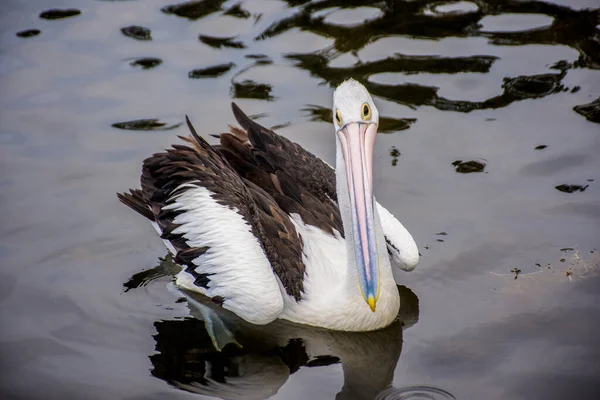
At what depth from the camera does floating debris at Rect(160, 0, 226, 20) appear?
8.29 meters

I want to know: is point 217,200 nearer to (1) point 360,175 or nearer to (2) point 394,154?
(1) point 360,175

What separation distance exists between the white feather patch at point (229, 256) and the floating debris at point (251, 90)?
2318 mm

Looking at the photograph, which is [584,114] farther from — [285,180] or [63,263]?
[63,263]

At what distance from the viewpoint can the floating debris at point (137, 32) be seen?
7.95 metres

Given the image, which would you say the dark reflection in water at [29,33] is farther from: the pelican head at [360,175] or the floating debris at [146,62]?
the pelican head at [360,175]

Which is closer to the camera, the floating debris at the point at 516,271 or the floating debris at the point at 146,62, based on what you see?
the floating debris at the point at 516,271

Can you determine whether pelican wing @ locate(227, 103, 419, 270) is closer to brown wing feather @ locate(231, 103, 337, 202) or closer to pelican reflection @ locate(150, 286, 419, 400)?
brown wing feather @ locate(231, 103, 337, 202)

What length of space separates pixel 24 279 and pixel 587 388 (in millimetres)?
3213

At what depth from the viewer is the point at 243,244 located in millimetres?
4520

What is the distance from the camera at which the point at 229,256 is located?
14.9 feet

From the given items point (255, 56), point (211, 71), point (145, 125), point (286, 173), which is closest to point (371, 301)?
point (286, 173)

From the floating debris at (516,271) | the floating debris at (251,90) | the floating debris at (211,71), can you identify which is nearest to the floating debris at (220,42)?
the floating debris at (211,71)

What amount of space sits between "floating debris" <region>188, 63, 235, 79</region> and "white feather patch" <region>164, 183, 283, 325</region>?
266cm

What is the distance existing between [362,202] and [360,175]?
0.13 meters
